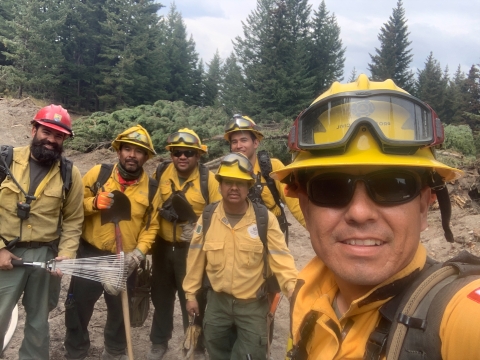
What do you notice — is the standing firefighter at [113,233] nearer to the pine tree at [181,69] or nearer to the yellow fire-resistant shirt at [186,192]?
the yellow fire-resistant shirt at [186,192]

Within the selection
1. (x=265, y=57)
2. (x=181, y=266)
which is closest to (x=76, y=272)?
(x=181, y=266)

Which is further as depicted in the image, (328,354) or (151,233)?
(151,233)

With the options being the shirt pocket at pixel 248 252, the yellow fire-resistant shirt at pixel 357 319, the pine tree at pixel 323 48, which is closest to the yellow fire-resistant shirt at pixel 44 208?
the shirt pocket at pixel 248 252

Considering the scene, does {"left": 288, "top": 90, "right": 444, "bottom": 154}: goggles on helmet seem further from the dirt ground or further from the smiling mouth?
the dirt ground

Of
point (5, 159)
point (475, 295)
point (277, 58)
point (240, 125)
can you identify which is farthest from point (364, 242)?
point (277, 58)

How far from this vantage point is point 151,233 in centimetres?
402

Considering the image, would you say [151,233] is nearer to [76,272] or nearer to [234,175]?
[76,272]

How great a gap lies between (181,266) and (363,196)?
3.37 metres

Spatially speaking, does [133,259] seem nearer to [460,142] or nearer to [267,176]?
[267,176]

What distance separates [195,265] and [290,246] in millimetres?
5367

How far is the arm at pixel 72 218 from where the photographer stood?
366cm

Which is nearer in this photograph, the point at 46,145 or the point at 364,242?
the point at 364,242

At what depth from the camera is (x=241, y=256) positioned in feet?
10.9

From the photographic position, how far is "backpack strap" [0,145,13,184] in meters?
3.39
